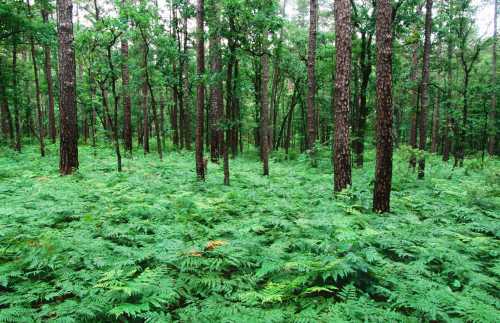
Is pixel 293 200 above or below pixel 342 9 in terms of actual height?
below

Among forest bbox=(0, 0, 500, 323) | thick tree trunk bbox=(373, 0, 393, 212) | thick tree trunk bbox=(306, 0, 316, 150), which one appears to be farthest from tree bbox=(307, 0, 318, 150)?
thick tree trunk bbox=(373, 0, 393, 212)

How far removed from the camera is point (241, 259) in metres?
5.12

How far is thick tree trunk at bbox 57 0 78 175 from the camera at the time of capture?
11.9 meters

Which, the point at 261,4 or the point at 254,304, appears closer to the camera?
the point at 254,304

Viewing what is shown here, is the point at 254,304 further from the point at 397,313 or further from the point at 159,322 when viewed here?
the point at 397,313

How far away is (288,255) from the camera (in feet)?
17.2

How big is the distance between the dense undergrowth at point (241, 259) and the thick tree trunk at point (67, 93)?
3.43 metres

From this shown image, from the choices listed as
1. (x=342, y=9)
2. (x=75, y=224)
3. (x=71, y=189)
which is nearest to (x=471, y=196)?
(x=342, y=9)

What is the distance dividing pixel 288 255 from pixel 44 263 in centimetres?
352

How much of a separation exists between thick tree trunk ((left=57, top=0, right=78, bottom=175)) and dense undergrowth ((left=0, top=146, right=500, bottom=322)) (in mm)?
3433

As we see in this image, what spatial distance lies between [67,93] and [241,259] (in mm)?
10709

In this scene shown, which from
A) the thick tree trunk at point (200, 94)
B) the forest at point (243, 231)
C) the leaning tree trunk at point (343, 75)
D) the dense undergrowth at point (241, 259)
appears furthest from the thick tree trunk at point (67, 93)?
the leaning tree trunk at point (343, 75)

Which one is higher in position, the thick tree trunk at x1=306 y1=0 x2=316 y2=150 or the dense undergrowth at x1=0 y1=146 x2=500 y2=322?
the thick tree trunk at x1=306 y1=0 x2=316 y2=150

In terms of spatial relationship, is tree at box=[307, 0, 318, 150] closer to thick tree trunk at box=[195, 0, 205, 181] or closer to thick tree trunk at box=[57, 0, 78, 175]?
thick tree trunk at box=[195, 0, 205, 181]
